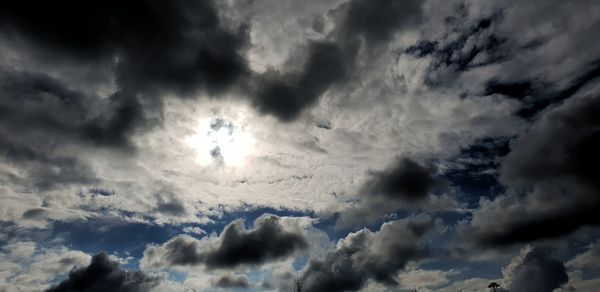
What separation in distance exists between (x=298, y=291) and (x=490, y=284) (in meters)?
109

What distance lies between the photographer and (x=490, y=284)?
186m

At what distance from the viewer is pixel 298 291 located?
165 meters

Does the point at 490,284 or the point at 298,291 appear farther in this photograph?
the point at 490,284
